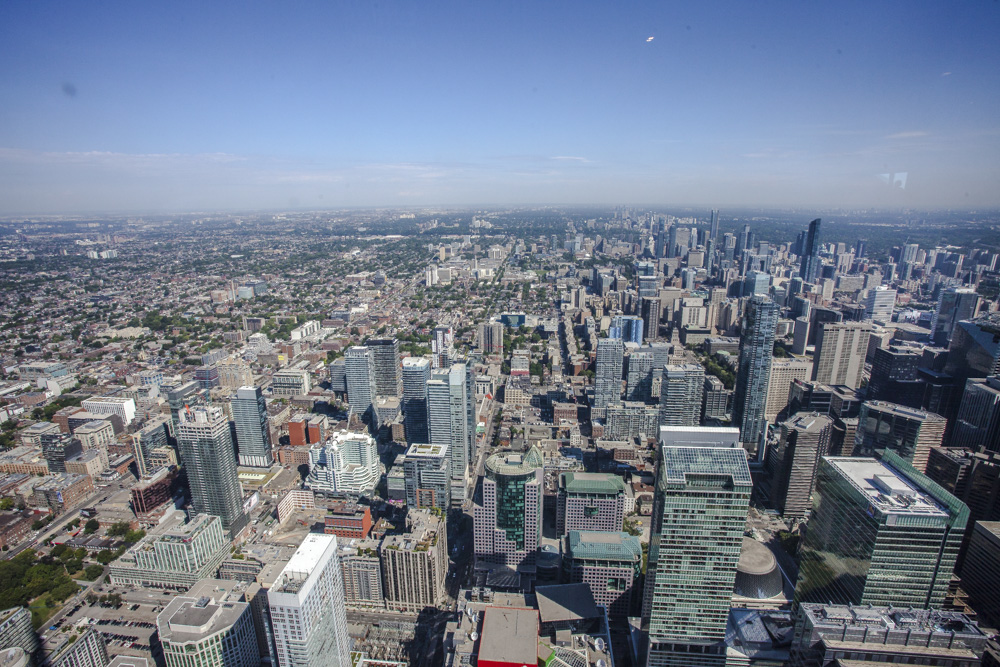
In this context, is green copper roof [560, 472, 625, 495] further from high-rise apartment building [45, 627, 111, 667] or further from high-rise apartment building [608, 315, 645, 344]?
high-rise apartment building [608, 315, 645, 344]

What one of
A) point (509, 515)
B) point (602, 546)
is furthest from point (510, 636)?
point (509, 515)

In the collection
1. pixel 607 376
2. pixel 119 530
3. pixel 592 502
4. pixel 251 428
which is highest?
pixel 607 376

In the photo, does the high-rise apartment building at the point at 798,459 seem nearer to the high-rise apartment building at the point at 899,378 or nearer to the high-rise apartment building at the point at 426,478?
the high-rise apartment building at the point at 899,378

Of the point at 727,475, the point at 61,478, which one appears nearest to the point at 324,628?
the point at 727,475

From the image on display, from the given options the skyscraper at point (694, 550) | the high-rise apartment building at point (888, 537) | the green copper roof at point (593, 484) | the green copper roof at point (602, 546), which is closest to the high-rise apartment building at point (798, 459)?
the high-rise apartment building at point (888, 537)

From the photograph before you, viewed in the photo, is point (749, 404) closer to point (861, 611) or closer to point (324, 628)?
point (861, 611)

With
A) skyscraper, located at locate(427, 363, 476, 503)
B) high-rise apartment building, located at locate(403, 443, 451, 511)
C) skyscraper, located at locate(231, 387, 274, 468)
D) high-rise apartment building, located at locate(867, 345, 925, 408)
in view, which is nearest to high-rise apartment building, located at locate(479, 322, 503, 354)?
skyscraper, located at locate(427, 363, 476, 503)

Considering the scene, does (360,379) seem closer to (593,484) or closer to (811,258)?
(593,484)
